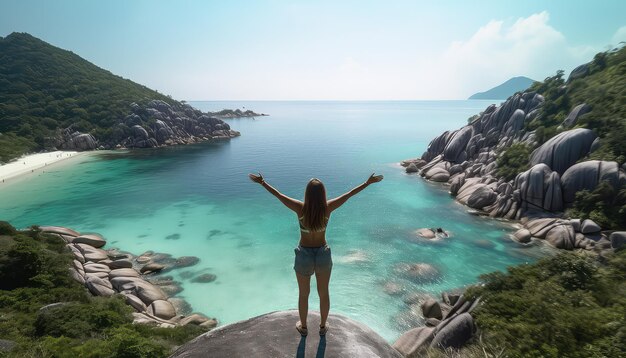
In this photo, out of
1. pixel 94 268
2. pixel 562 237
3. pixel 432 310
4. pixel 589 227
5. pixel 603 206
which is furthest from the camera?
pixel 603 206

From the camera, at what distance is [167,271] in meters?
22.5

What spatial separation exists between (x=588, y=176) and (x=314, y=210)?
1313 inches

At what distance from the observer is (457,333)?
33.7 ft

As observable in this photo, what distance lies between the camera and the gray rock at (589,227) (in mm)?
24203

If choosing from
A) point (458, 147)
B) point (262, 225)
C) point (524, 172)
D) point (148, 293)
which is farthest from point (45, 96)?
point (524, 172)

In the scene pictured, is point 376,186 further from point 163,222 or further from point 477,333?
point 477,333

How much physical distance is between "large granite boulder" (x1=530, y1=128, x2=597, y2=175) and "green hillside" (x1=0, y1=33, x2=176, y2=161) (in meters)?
82.4

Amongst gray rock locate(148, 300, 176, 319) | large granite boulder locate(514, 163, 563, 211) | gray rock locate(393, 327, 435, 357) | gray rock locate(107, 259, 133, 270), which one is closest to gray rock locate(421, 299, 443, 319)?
gray rock locate(393, 327, 435, 357)

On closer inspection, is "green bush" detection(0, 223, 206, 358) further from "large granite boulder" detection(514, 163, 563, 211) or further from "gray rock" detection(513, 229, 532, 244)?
"large granite boulder" detection(514, 163, 563, 211)

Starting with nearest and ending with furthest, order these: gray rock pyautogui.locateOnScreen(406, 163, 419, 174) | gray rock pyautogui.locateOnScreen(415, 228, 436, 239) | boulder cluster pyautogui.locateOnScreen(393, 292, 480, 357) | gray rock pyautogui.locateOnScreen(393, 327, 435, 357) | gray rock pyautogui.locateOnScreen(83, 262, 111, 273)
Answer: boulder cluster pyautogui.locateOnScreen(393, 292, 480, 357) → gray rock pyautogui.locateOnScreen(393, 327, 435, 357) → gray rock pyautogui.locateOnScreen(83, 262, 111, 273) → gray rock pyautogui.locateOnScreen(415, 228, 436, 239) → gray rock pyautogui.locateOnScreen(406, 163, 419, 174)

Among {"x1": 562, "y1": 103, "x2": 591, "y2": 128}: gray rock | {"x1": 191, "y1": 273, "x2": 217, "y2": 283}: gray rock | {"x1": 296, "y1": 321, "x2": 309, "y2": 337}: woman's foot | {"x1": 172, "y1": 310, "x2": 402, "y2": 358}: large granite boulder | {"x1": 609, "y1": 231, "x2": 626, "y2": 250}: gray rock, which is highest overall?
{"x1": 562, "y1": 103, "x2": 591, "y2": 128}: gray rock

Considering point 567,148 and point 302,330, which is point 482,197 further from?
point 302,330

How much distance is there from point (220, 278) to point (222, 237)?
23.6ft

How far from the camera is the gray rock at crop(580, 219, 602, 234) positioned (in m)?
24.2
